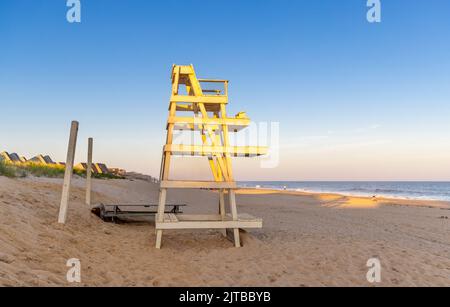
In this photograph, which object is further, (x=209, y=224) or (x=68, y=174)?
(x=68, y=174)

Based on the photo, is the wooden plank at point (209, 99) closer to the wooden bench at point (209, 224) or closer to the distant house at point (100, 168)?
the wooden bench at point (209, 224)

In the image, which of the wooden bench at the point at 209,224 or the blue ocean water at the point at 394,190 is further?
the blue ocean water at the point at 394,190

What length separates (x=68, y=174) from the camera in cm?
963

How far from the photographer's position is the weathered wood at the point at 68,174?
951 cm

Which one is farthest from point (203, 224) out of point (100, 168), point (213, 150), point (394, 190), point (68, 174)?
point (394, 190)

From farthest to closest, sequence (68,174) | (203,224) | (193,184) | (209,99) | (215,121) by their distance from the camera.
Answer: (68,174) → (209,99) → (215,121) → (193,184) → (203,224)

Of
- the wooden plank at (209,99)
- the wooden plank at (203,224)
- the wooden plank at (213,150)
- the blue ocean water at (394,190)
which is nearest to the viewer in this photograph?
the wooden plank at (203,224)

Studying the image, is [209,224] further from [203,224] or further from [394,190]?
[394,190]

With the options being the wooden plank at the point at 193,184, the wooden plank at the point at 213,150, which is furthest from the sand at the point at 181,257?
the wooden plank at the point at 213,150

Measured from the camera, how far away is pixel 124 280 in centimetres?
603

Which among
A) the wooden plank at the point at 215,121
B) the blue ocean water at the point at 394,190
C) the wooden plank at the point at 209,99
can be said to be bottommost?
the blue ocean water at the point at 394,190

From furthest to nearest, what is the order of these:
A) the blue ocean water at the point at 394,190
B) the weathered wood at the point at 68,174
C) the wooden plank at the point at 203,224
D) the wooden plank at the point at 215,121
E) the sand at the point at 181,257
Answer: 1. the blue ocean water at the point at 394,190
2. the weathered wood at the point at 68,174
3. the wooden plank at the point at 215,121
4. the wooden plank at the point at 203,224
5. the sand at the point at 181,257

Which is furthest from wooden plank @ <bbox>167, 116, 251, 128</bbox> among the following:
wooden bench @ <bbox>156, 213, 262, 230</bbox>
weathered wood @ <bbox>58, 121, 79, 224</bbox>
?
weathered wood @ <bbox>58, 121, 79, 224</bbox>

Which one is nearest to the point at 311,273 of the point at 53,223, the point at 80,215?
the point at 53,223
